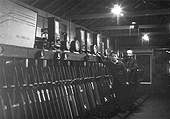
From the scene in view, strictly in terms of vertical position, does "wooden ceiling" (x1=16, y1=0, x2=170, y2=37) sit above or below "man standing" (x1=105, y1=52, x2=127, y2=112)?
above

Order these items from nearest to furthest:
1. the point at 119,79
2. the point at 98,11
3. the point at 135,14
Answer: the point at 119,79
the point at 135,14
the point at 98,11

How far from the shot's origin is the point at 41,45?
5.52 m

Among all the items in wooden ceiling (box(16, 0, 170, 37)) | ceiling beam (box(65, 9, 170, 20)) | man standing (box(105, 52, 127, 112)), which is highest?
wooden ceiling (box(16, 0, 170, 37))

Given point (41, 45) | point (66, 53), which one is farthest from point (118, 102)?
point (41, 45)

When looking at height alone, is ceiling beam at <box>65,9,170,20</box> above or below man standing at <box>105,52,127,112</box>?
above

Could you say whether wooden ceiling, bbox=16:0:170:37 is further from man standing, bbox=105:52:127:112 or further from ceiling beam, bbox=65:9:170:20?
man standing, bbox=105:52:127:112

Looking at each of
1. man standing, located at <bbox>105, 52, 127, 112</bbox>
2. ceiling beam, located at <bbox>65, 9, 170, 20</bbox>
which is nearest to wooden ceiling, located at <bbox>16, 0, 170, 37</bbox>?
ceiling beam, located at <bbox>65, 9, 170, 20</bbox>

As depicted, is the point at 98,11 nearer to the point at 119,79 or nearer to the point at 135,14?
the point at 135,14

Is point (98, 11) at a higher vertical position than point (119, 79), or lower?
higher

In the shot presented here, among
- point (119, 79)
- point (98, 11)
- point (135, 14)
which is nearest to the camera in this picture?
point (119, 79)

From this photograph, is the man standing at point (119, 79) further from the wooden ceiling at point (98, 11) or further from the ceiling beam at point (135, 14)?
the wooden ceiling at point (98, 11)

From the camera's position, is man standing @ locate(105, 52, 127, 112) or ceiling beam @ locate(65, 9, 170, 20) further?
ceiling beam @ locate(65, 9, 170, 20)

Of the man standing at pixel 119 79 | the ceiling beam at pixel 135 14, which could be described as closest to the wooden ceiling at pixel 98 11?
the ceiling beam at pixel 135 14

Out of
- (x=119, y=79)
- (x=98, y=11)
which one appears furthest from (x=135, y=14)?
(x=119, y=79)
